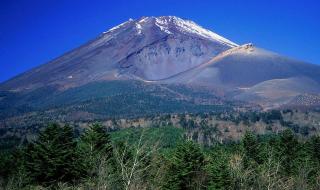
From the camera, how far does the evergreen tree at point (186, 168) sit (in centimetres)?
5050

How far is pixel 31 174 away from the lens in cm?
5000

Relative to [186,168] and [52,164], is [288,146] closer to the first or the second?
[186,168]

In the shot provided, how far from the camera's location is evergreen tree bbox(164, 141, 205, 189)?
50500 millimetres

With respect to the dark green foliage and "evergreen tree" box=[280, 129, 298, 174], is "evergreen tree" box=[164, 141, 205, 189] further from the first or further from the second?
"evergreen tree" box=[280, 129, 298, 174]

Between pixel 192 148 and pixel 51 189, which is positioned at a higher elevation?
pixel 192 148

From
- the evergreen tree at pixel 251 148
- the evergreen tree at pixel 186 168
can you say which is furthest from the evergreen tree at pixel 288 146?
the evergreen tree at pixel 186 168

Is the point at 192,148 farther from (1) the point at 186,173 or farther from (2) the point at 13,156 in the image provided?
(2) the point at 13,156

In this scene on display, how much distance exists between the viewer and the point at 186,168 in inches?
2005

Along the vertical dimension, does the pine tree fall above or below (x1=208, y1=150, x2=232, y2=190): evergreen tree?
above

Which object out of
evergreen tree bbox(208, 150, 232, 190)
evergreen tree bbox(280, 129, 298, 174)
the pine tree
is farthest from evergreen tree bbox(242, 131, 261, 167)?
the pine tree

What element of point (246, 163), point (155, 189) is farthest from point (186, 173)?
point (246, 163)

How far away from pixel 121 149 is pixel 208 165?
31.8 feet

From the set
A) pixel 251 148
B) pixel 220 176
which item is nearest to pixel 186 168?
pixel 220 176

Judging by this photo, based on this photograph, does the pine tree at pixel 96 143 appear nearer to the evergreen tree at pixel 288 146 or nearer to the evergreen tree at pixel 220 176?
the evergreen tree at pixel 220 176
